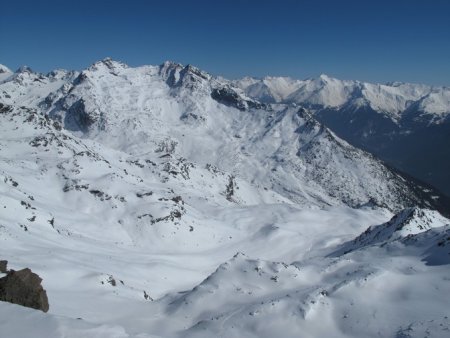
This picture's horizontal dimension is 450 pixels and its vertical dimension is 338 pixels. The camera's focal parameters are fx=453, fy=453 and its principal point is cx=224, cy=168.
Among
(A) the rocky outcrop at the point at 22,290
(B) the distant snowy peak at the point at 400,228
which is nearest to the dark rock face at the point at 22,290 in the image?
(A) the rocky outcrop at the point at 22,290

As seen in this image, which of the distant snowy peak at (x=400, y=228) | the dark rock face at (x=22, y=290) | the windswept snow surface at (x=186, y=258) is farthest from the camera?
the distant snowy peak at (x=400, y=228)

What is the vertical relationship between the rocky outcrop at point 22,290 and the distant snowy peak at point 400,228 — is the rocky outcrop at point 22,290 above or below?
below

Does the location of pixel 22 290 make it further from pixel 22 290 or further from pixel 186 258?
pixel 186 258

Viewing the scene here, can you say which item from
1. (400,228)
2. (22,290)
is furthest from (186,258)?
(22,290)

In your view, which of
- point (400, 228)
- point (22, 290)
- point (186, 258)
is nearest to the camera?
point (22, 290)

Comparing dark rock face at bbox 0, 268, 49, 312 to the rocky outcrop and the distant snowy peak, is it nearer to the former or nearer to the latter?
the rocky outcrop

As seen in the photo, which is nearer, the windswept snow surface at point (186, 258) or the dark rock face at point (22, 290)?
the dark rock face at point (22, 290)

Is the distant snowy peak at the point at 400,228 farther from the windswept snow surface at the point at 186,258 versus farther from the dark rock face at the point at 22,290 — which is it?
the dark rock face at the point at 22,290

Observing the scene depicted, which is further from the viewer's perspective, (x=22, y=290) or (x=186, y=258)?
(x=186, y=258)
